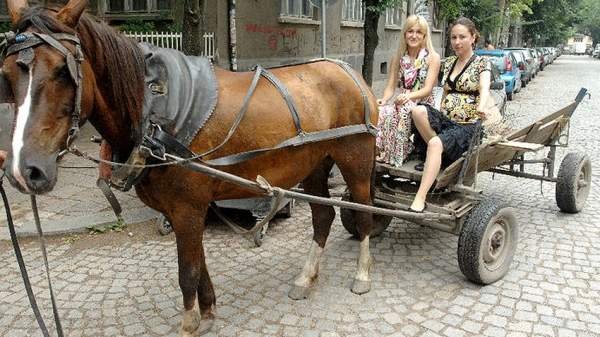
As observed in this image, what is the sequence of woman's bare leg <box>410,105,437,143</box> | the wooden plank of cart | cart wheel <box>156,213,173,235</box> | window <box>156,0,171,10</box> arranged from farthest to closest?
window <box>156,0,171,10</box> → cart wheel <box>156,213,173,235</box> → woman's bare leg <box>410,105,437,143</box> → the wooden plank of cart

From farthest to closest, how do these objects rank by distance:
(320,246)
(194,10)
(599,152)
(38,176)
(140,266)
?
(599,152) < (194,10) < (140,266) < (320,246) < (38,176)

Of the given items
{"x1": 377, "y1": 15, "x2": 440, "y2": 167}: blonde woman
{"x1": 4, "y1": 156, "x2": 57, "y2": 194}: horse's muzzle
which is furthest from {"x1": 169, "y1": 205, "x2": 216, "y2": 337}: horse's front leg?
{"x1": 377, "y1": 15, "x2": 440, "y2": 167}: blonde woman

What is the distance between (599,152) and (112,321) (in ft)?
29.2

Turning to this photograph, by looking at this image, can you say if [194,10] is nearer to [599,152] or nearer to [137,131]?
[137,131]

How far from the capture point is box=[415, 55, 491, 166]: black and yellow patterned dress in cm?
442

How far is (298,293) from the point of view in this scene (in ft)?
13.5

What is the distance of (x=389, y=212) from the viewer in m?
3.94

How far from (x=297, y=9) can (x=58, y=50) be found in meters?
13.0

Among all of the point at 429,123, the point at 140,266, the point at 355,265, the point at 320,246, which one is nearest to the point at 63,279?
the point at 140,266

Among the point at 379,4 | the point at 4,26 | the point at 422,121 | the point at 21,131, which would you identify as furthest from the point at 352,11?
the point at 21,131

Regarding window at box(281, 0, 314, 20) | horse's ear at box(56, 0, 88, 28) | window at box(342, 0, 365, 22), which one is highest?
window at box(342, 0, 365, 22)

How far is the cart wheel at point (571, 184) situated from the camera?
5840mm

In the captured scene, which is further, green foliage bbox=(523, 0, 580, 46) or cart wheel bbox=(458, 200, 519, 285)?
green foliage bbox=(523, 0, 580, 46)

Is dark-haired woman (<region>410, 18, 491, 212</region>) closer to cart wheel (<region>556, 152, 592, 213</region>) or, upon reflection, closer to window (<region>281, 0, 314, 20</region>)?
cart wheel (<region>556, 152, 592, 213</region>)
